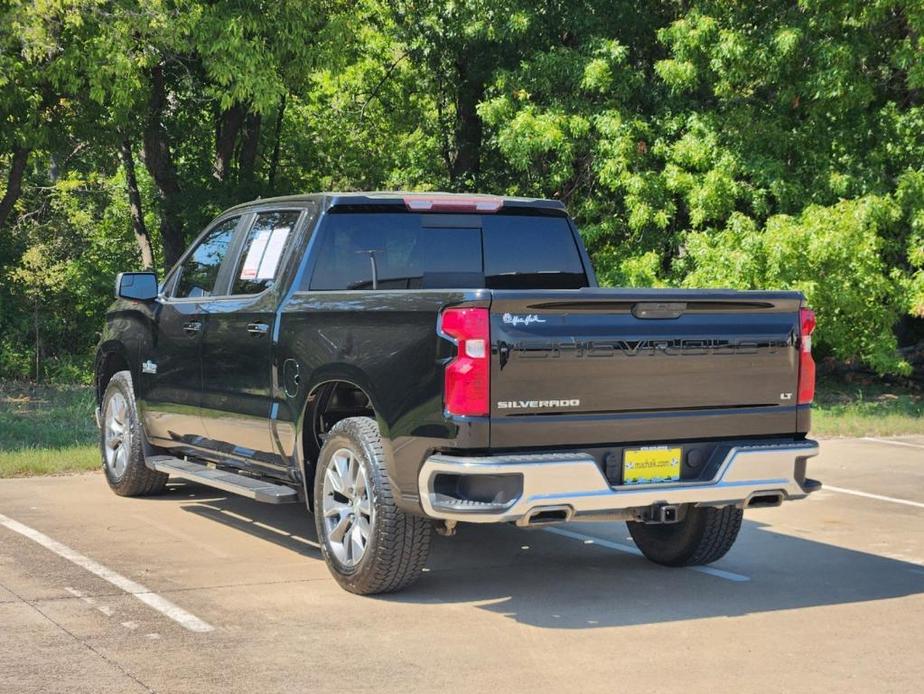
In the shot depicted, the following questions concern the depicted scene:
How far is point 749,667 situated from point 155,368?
A: 4996 mm

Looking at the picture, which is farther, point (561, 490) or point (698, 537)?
point (698, 537)

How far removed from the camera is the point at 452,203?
27.0ft

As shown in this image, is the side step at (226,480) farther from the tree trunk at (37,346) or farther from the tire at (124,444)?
the tree trunk at (37,346)

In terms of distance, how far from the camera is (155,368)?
9.45 metres

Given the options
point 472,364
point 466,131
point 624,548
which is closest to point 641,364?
point 472,364

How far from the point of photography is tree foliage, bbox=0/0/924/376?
58.5ft

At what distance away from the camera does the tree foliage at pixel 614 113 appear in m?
17.8

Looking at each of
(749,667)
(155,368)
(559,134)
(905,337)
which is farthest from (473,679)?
(905,337)

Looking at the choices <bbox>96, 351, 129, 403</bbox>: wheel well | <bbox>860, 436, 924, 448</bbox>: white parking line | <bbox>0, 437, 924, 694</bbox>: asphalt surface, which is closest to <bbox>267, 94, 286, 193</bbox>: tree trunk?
<bbox>860, 436, 924, 448</bbox>: white parking line

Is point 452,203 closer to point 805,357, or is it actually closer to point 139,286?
point 805,357

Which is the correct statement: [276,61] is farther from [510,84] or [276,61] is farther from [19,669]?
[19,669]

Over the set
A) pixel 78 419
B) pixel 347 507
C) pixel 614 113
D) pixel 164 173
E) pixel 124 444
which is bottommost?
pixel 78 419

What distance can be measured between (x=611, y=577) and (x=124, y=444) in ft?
13.3

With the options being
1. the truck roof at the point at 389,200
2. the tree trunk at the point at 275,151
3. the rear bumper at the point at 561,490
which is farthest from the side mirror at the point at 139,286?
the tree trunk at the point at 275,151
